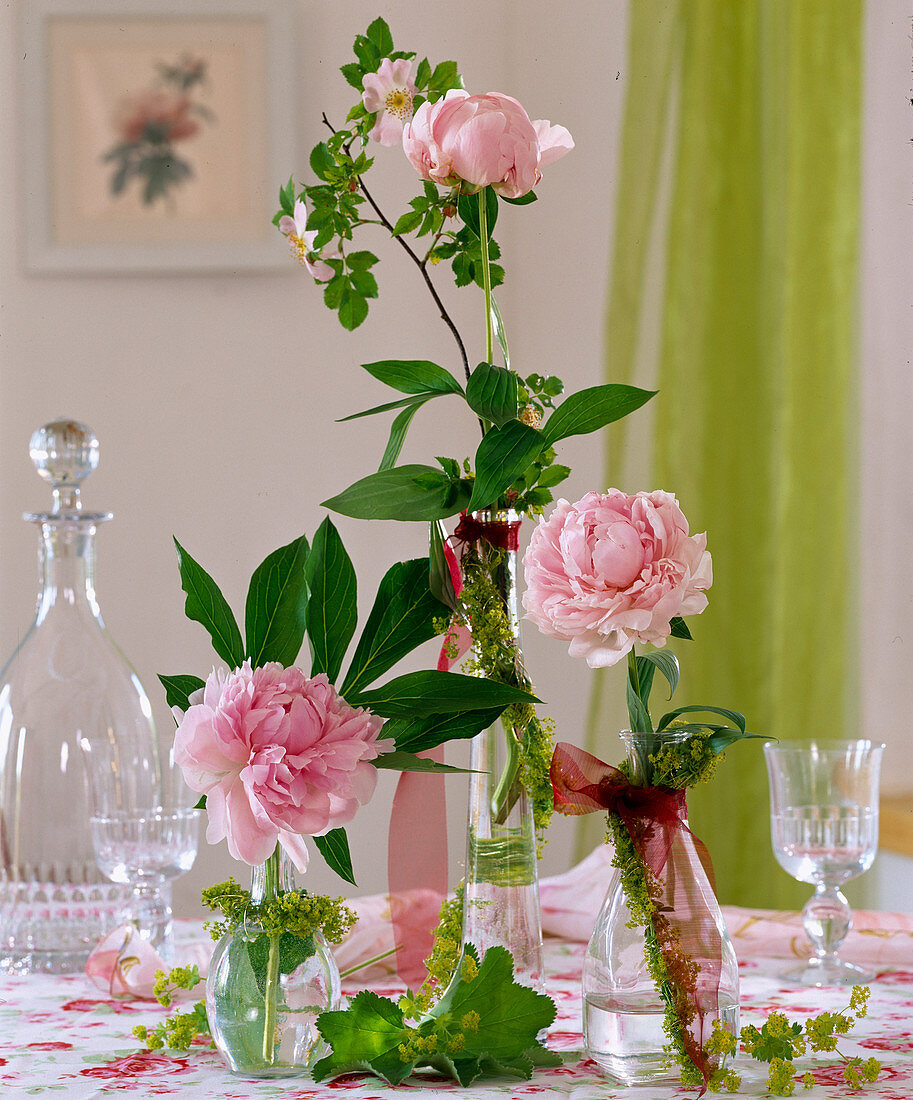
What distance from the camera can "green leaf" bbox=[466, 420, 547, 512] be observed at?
0.69 meters

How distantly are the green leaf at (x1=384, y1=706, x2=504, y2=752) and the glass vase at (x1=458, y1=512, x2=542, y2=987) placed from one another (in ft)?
0.12

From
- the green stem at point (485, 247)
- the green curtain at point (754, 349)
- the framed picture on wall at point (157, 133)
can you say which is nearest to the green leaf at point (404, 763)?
the green stem at point (485, 247)

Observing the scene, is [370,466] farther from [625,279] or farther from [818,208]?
[818,208]

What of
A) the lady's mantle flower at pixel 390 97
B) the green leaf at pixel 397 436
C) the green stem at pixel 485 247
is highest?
the lady's mantle flower at pixel 390 97

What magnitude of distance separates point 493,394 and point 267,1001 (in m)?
0.36

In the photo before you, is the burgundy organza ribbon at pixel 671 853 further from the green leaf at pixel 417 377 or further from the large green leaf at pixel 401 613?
the green leaf at pixel 417 377

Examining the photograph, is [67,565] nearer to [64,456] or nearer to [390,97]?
[64,456]

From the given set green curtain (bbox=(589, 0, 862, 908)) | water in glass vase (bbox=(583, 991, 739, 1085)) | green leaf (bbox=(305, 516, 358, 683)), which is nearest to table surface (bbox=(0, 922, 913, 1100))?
water in glass vase (bbox=(583, 991, 739, 1085))

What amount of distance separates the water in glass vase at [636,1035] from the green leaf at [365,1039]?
0.11m

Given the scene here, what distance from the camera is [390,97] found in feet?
2.69

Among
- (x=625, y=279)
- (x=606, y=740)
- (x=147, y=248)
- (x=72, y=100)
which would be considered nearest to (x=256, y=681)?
(x=606, y=740)

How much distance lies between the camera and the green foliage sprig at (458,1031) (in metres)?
0.68

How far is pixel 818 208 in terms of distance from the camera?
5.64 ft

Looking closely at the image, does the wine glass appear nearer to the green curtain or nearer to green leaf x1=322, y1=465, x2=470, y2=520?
green leaf x1=322, y1=465, x2=470, y2=520
